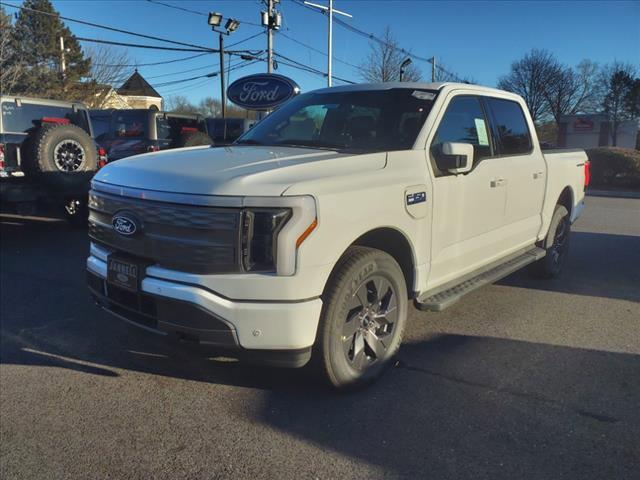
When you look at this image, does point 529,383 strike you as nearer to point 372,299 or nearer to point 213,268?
point 372,299

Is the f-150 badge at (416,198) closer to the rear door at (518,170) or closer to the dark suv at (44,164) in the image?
the rear door at (518,170)

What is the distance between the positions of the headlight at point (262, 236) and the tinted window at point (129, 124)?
9.97m

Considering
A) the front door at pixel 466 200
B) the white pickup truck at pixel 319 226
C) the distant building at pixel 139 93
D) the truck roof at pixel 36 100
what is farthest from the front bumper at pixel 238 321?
the distant building at pixel 139 93

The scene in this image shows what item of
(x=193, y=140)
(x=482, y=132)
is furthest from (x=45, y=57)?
(x=482, y=132)

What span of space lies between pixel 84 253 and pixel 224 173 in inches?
207

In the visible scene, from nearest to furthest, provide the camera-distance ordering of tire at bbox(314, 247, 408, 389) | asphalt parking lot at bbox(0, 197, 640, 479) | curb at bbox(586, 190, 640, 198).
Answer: asphalt parking lot at bbox(0, 197, 640, 479), tire at bbox(314, 247, 408, 389), curb at bbox(586, 190, 640, 198)

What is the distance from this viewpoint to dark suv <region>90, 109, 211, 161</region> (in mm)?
11430

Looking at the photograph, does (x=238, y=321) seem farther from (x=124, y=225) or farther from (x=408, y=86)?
(x=408, y=86)

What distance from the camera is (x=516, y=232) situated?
5.01m

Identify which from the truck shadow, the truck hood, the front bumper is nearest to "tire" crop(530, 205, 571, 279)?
the truck shadow

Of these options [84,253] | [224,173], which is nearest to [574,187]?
[224,173]

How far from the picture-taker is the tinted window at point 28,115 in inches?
336

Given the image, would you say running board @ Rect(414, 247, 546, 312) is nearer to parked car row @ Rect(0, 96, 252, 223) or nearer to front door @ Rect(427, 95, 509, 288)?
front door @ Rect(427, 95, 509, 288)

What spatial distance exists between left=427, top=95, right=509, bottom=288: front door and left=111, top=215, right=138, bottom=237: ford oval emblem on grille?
1924mm
